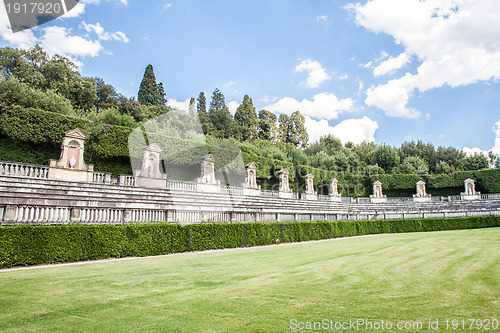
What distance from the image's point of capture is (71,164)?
16906mm

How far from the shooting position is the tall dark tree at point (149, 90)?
167 ft

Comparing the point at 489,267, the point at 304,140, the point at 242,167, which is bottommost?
the point at 489,267

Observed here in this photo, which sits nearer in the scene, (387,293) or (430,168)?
(387,293)

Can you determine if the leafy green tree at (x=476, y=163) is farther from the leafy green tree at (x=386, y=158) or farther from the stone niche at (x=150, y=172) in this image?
the stone niche at (x=150, y=172)

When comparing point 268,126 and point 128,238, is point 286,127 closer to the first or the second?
point 268,126

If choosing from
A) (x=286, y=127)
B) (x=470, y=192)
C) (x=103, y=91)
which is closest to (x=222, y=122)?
(x=286, y=127)

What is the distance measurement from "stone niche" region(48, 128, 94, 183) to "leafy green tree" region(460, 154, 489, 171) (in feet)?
182

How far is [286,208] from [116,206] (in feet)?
50.7

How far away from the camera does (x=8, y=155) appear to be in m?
22.3

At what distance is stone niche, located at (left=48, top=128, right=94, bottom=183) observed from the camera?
16344mm

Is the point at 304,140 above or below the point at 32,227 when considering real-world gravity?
above

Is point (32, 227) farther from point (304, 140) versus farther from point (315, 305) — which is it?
point (304, 140)

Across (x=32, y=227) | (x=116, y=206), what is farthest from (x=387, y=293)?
(x=116, y=206)

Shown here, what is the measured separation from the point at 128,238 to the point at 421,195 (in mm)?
40581
